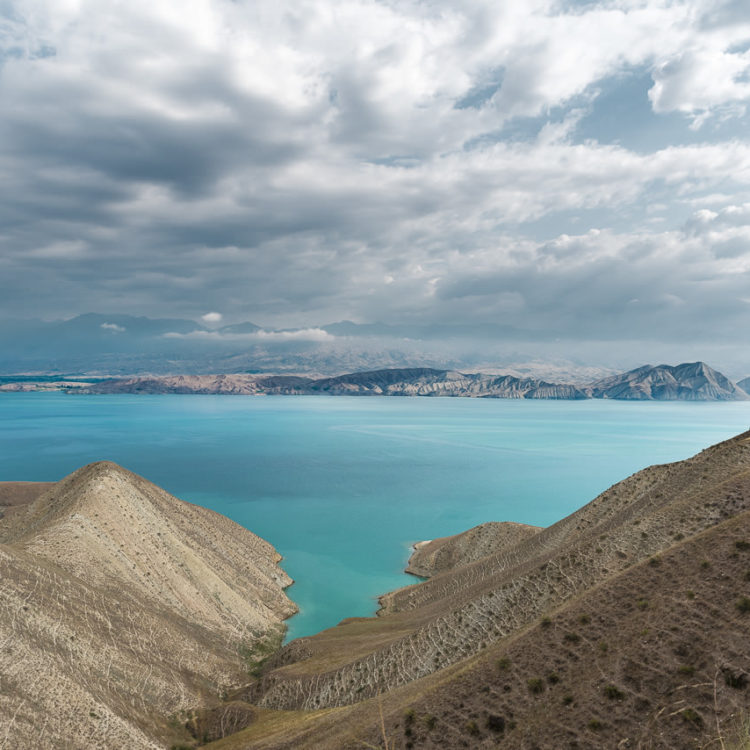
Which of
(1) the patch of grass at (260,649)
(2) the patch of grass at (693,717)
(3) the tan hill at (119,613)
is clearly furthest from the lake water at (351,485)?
(2) the patch of grass at (693,717)

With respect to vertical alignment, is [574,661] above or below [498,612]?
above

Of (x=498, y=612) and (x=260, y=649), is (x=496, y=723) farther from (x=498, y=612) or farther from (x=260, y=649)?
(x=260, y=649)

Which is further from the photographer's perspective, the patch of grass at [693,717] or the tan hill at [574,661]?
the tan hill at [574,661]

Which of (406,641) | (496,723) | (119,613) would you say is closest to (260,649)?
(119,613)

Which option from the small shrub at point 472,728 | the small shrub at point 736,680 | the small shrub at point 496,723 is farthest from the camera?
the small shrub at point 472,728

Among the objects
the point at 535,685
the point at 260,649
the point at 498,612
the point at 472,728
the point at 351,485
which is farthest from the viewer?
the point at 351,485

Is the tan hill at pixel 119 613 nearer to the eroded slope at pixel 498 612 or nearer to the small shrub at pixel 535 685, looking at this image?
the eroded slope at pixel 498 612
